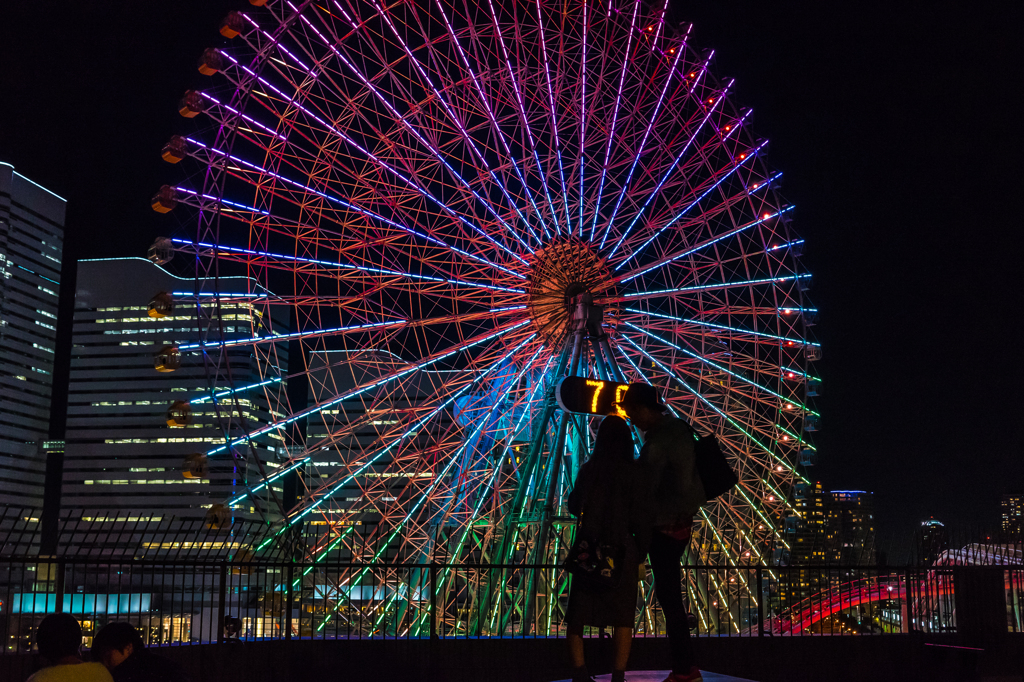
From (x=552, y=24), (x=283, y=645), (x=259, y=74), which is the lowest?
(x=283, y=645)

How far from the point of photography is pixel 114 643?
293 inches

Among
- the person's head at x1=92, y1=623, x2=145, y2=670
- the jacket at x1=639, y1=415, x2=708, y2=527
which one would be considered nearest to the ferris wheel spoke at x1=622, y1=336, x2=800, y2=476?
the jacket at x1=639, y1=415, x2=708, y2=527

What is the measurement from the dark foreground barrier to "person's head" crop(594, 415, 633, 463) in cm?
690

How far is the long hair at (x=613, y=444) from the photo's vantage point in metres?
7.90

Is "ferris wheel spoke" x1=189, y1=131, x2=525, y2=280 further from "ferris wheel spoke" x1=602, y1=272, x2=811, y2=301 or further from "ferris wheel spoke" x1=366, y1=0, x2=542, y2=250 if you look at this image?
"ferris wheel spoke" x1=602, y1=272, x2=811, y2=301

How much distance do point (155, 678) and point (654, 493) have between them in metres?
3.78

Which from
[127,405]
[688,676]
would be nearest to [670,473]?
[688,676]

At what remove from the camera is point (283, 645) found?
1477 cm

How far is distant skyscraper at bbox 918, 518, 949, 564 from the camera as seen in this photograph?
16.5m

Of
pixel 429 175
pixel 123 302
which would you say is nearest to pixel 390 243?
pixel 429 175

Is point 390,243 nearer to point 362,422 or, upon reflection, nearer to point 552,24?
point 362,422

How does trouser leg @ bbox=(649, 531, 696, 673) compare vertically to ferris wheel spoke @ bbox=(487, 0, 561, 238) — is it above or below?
below

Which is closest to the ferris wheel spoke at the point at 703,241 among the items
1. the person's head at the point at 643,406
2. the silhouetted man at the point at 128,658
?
the person's head at the point at 643,406

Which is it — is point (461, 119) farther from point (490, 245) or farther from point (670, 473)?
point (670, 473)
